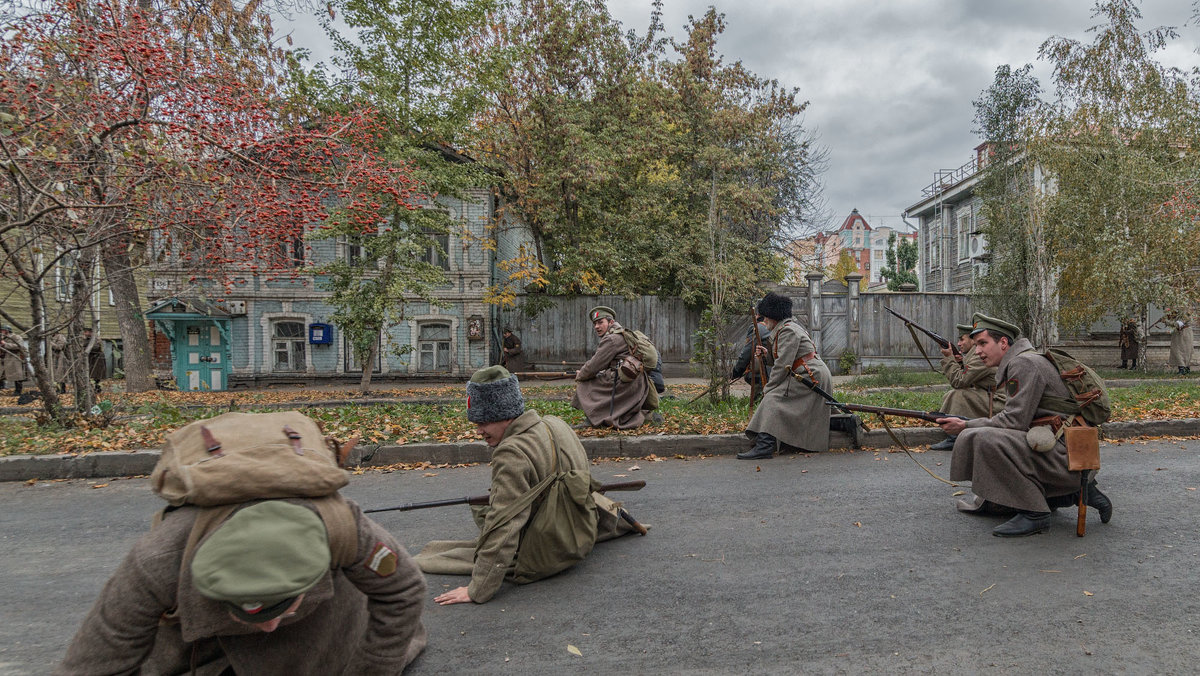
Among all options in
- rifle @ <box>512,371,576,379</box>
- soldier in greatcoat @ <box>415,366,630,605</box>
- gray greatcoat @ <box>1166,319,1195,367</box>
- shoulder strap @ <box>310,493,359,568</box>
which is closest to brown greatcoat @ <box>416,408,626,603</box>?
soldier in greatcoat @ <box>415,366,630,605</box>

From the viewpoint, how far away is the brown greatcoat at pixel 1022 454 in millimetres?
4352

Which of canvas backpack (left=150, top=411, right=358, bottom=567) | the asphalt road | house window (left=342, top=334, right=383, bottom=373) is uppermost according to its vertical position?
canvas backpack (left=150, top=411, right=358, bottom=567)

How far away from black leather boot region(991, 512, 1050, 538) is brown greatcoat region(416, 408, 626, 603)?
2903 millimetres

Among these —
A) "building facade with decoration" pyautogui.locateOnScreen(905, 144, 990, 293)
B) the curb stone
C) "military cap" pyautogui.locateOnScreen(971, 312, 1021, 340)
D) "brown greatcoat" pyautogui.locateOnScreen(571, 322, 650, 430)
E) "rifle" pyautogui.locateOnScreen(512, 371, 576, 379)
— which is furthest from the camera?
"building facade with decoration" pyautogui.locateOnScreen(905, 144, 990, 293)

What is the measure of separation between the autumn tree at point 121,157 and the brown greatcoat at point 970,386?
8.53 m

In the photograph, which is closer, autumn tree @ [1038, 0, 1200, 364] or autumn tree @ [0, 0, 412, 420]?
autumn tree @ [0, 0, 412, 420]

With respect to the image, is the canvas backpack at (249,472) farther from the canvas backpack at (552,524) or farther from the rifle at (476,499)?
the rifle at (476,499)

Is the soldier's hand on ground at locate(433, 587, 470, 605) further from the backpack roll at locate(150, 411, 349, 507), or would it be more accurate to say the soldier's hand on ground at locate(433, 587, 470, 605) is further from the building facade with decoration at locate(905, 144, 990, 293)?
the building facade with decoration at locate(905, 144, 990, 293)

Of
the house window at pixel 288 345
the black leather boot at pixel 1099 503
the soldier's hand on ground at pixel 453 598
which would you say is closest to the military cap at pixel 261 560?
the soldier's hand on ground at pixel 453 598

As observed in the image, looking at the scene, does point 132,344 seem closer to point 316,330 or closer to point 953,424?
point 316,330

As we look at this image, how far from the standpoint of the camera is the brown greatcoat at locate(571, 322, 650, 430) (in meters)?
8.27

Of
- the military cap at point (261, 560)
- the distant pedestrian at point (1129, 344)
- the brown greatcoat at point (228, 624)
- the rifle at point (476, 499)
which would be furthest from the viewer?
the distant pedestrian at point (1129, 344)

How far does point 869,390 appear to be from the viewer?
13.9 metres

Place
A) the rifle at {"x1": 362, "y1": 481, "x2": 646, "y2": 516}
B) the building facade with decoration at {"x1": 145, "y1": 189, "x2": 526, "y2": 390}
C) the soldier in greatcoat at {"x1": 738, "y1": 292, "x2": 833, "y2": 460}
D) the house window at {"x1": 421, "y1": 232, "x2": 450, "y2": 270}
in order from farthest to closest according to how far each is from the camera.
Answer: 1. the house window at {"x1": 421, "y1": 232, "x2": 450, "y2": 270}
2. the building facade with decoration at {"x1": 145, "y1": 189, "x2": 526, "y2": 390}
3. the soldier in greatcoat at {"x1": 738, "y1": 292, "x2": 833, "y2": 460}
4. the rifle at {"x1": 362, "y1": 481, "x2": 646, "y2": 516}
